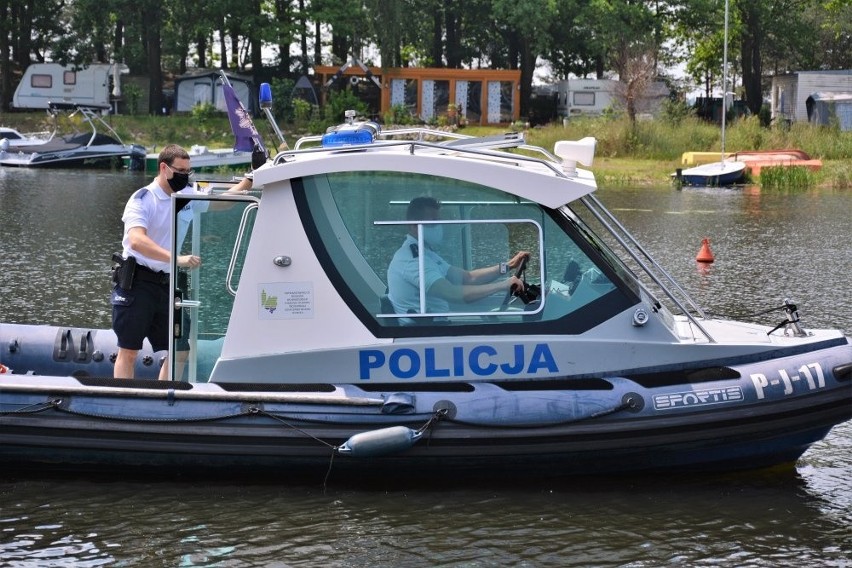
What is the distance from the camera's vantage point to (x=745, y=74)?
5750 centimetres

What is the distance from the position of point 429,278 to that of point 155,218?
1.88m

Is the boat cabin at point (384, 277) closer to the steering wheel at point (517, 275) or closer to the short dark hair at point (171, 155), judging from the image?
the steering wheel at point (517, 275)

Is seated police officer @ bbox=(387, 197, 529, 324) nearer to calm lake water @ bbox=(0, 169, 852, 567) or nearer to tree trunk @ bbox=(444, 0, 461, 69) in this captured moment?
calm lake water @ bbox=(0, 169, 852, 567)

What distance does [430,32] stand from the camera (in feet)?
208

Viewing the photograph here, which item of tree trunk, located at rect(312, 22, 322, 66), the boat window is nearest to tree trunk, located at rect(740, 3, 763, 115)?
tree trunk, located at rect(312, 22, 322, 66)

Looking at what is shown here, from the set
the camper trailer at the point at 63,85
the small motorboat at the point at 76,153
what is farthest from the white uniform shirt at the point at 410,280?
the camper trailer at the point at 63,85

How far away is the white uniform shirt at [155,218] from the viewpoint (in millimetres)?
8328

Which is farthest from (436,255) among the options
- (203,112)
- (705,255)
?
(203,112)

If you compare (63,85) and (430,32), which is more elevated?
(430,32)

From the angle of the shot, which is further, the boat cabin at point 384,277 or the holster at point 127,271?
the holster at point 127,271

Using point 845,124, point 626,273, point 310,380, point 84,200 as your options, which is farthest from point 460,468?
point 845,124

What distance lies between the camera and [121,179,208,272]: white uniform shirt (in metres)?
8.33

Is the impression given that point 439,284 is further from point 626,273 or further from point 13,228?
point 13,228

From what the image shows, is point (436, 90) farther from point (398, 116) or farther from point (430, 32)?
point (430, 32)
